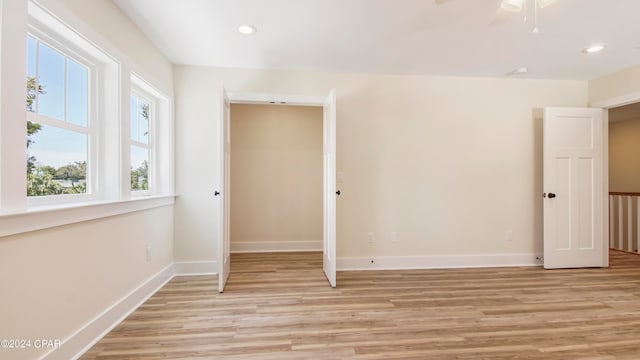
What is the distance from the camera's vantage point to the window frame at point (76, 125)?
1.62 m

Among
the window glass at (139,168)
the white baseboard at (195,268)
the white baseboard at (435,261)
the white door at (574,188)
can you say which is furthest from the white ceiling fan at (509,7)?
the white baseboard at (195,268)

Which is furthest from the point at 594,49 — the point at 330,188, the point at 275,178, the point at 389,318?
the point at 275,178

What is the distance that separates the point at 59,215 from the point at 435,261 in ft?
11.6

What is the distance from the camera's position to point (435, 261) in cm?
355

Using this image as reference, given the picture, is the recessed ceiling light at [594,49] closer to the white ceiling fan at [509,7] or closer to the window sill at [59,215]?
the white ceiling fan at [509,7]

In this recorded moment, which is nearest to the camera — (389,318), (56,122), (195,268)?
(56,122)

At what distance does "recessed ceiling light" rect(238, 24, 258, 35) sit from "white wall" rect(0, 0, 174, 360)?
87 centimetres

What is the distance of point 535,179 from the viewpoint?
3646mm

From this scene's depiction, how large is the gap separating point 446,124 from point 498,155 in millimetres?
761

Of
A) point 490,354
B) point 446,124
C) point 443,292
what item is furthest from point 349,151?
point 490,354

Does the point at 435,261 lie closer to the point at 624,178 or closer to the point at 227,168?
the point at 227,168

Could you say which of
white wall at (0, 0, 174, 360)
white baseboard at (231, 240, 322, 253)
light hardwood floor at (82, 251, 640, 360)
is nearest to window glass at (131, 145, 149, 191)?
white wall at (0, 0, 174, 360)

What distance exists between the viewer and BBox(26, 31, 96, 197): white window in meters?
1.62

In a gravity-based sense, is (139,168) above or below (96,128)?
below
